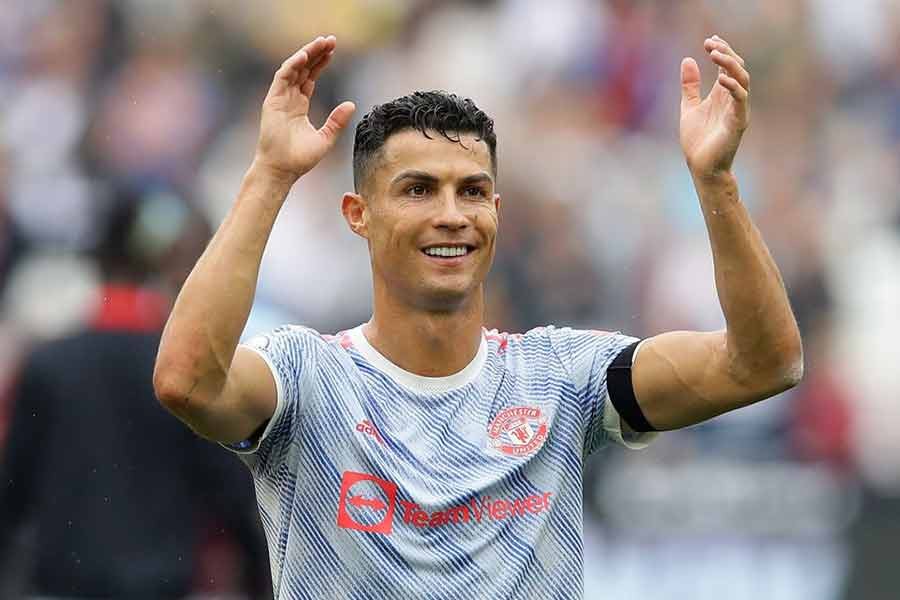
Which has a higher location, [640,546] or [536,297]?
[536,297]

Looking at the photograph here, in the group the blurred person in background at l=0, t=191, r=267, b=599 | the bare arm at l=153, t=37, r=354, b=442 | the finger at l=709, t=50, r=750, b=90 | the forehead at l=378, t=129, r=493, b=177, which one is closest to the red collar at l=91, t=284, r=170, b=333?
the blurred person in background at l=0, t=191, r=267, b=599

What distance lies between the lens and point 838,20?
37.7 ft

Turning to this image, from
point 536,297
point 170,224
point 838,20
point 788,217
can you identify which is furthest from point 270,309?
point 838,20

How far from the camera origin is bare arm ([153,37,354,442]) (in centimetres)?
406

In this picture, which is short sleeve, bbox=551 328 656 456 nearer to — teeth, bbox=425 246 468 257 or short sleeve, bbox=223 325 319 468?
teeth, bbox=425 246 468 257

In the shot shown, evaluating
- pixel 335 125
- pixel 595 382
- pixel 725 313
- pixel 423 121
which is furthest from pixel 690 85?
pixel 335 125

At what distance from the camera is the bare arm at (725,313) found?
13.9ft

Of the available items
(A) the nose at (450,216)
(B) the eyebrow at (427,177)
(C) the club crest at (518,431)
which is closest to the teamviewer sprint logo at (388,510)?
(C) the club crest at (518,431)

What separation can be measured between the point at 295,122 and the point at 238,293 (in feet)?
1.61

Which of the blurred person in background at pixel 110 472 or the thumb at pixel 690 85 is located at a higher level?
the thumb at pixel 690 85

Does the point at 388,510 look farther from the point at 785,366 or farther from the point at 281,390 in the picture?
the point at 785,366

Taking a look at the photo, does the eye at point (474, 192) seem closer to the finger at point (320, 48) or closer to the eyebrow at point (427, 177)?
the eyebrow at point (427, 177)

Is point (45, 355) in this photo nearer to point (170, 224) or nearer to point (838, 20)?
point (170, 224)

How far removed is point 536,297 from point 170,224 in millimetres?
3168
